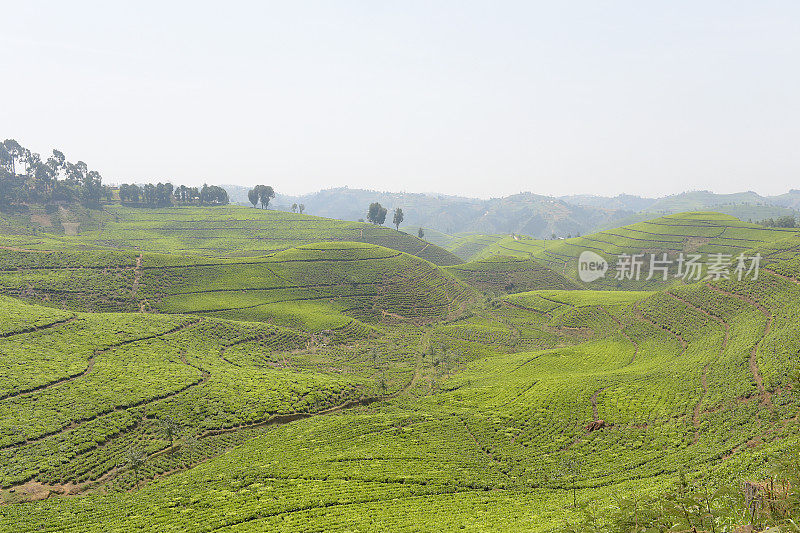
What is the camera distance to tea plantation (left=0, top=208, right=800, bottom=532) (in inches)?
1411

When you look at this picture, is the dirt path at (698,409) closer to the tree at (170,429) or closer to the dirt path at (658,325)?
the dirt path at (658,325)

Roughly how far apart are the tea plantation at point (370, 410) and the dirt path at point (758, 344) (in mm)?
388

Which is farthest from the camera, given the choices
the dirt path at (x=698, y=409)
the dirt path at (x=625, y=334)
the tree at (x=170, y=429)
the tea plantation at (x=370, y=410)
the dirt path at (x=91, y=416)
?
the dirt path at (x=625, y=334)

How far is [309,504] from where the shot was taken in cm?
3822

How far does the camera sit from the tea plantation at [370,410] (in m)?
35.8

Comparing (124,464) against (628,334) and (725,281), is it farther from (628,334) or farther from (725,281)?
(725,281)

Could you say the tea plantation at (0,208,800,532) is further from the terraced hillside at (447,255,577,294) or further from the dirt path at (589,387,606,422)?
the terraced hillside at (447,255,577,294)

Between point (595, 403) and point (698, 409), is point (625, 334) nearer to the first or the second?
point (595, 403)

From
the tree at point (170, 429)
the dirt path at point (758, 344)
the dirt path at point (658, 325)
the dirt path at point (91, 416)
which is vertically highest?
the dirt path at point (758, 344)

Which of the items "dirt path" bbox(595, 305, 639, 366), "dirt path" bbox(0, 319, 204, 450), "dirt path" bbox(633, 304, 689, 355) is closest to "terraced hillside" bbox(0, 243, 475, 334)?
"dirt path" bbox(0, 319, 204, 450)

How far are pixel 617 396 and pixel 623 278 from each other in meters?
152

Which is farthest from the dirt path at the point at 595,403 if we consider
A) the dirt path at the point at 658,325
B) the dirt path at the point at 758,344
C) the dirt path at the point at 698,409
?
the dirt path at the point at 658,325

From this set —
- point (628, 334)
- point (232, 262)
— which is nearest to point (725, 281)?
point (628, 334)

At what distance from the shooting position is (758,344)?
6053 cm
